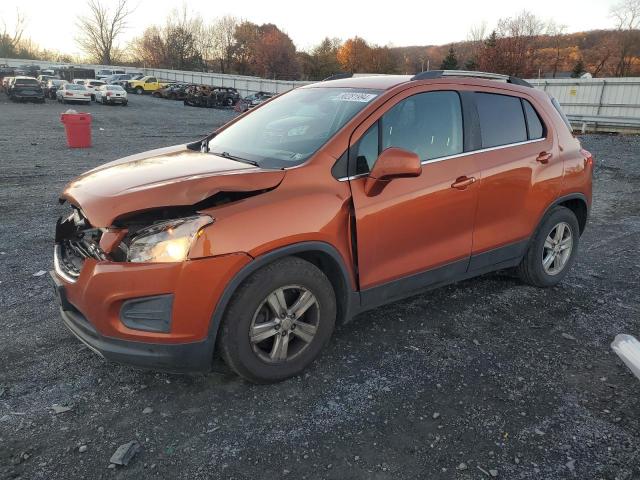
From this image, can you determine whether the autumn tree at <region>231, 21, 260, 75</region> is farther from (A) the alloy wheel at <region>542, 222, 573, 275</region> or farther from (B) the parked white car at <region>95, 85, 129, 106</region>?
Result: (A) the alloy wheel at <region>542, 222, 573, 275</region>

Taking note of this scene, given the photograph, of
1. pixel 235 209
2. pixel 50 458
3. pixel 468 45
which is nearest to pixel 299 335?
pixel 235 209

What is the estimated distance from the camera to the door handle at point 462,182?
3.66 metres

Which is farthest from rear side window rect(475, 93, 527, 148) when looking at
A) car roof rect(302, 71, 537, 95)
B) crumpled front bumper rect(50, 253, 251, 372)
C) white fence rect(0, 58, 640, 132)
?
white fence rect(0, 58, 640, 132)

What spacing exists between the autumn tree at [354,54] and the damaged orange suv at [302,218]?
7335 cm

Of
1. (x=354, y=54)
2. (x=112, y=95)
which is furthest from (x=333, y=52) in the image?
(x=112, y=95)

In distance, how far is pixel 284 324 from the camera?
9.98 ft

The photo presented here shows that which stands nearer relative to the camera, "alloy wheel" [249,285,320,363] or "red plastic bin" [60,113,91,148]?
"alloy wheel" [249,285,320,363]

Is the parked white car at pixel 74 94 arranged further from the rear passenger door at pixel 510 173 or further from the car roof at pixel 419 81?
the rear passenger door at pixel 510 173

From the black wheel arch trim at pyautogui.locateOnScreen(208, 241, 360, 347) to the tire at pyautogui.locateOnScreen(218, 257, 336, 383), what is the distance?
57 mm

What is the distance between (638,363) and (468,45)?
91.1m

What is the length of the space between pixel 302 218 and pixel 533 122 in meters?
2.57

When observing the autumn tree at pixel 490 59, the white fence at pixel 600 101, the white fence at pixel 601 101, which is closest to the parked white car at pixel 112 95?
the white fence at pixel 600 101

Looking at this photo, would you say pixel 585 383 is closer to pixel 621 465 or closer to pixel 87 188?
pixel 621 465

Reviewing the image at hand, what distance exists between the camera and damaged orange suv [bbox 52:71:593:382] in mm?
2701
